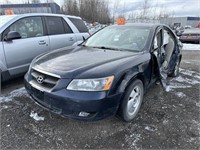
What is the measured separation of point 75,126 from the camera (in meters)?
2.40

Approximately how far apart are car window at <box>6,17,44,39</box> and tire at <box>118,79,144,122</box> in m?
2.90

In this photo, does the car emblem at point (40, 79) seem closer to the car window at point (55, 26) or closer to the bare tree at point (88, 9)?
the car window at point (55, 26)

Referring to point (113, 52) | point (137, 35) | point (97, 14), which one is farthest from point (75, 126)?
point (97, 14)

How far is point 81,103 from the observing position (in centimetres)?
189

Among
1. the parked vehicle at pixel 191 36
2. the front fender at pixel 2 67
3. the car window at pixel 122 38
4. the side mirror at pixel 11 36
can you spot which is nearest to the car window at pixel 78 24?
the car window at pixel 122 38

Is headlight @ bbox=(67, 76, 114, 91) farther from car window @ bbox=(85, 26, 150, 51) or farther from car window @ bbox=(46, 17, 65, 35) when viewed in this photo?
car window @ bbox=(46, 17, 65, 35)

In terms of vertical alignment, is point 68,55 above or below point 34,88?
above

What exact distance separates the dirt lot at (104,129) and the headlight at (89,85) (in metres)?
0.76

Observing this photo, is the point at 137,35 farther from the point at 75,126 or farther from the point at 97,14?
the point at 97,14

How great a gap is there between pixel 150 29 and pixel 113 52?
3.38ft

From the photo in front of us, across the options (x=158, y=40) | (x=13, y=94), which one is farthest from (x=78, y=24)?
(x=13, y=94)

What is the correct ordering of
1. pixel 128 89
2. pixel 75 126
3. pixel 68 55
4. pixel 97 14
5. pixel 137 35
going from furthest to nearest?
pixel 97 14, pixel 137 35, pixel 68 55, pixel 75 126, pixel 128 89

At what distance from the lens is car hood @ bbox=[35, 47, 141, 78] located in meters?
2.05

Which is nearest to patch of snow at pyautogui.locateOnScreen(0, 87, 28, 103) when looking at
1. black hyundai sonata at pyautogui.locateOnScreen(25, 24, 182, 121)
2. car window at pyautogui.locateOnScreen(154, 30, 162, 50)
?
black hyundai sonata at pyautogui.locateOnScreen(25, 24, 182, 121)
